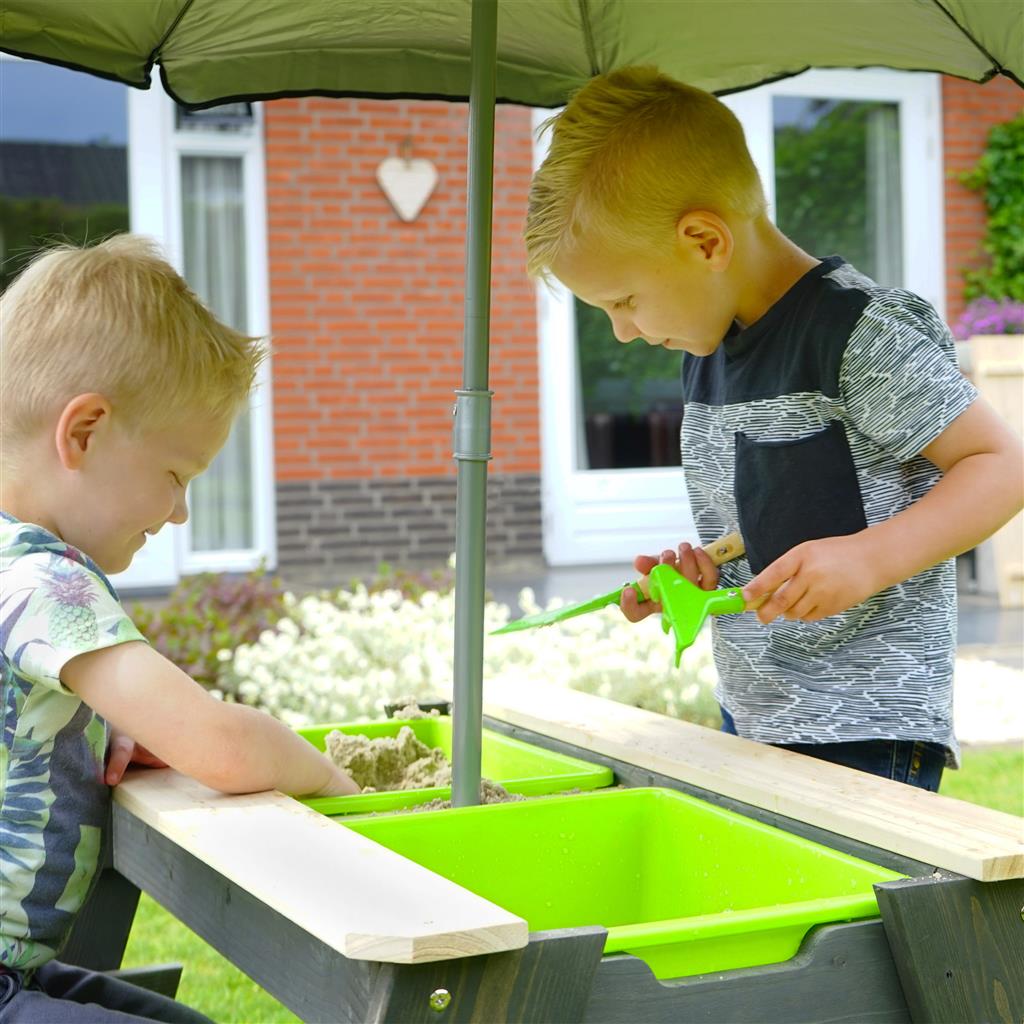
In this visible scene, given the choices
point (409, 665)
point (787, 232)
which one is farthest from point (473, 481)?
point (787, 232)

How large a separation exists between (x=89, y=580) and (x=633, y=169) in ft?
2.83

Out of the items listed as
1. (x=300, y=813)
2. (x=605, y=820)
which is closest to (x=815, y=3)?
(x=605, y=820)

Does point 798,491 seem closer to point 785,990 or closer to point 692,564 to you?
point 692,564

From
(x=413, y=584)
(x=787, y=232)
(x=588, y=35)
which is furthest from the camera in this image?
(x=787, y=232)

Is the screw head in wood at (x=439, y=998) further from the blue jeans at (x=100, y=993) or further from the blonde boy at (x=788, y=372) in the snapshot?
the blonde boy at (x=788, y=372)

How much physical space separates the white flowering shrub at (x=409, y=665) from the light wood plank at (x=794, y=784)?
8.62 ft

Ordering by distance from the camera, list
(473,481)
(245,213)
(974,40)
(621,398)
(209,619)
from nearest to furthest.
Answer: (473,481) < (974,40) < (209,619) < (245,213) < (621,398)

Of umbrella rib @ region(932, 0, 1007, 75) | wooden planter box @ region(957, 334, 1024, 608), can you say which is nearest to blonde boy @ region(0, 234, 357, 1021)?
umbrella rib @ region(932, 0, 1007, 75)

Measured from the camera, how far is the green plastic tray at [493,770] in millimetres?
1681

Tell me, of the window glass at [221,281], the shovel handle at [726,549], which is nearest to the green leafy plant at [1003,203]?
the window glass at [221,281]

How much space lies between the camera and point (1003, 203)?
10.1 meters

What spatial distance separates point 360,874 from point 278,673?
12.9 ft

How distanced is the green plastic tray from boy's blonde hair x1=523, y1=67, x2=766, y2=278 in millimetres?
657

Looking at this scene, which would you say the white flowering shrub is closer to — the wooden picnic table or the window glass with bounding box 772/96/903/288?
the wooden picnic table
